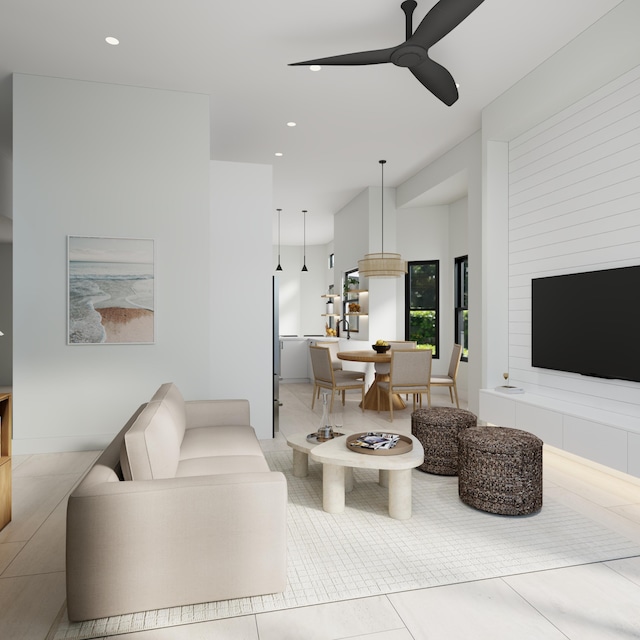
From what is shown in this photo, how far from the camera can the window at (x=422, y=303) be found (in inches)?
309

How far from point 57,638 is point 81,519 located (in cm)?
43

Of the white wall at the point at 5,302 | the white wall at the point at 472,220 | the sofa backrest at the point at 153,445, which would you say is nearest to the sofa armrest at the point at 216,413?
the sofa backrest at the point at 153,445

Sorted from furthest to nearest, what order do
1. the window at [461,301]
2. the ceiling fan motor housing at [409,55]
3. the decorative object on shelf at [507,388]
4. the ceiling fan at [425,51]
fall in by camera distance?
the window at [461,301] < the decorative object on shelf at [507,388] < the ceiling fan motor housing at [409,55] < the ceiling fan at [425,51]

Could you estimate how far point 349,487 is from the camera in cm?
323

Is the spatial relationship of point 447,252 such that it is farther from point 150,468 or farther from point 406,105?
point 150,468

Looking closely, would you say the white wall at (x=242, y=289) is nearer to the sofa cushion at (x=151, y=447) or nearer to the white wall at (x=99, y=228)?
the white wall at (x=99, y=228)

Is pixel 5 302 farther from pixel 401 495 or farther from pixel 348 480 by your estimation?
pixel 401 495

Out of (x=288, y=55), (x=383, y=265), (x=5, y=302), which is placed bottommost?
(x=5, y=302)

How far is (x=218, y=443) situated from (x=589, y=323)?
2.96 metres

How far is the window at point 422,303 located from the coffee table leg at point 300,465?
Result: 4.77 metres

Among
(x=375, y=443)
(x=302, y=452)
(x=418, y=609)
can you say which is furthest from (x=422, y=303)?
(x=418, y=609)

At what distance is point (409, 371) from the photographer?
18.6 feet

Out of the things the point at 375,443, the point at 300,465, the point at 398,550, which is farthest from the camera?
the point at 300,465

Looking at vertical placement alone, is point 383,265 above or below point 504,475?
above
